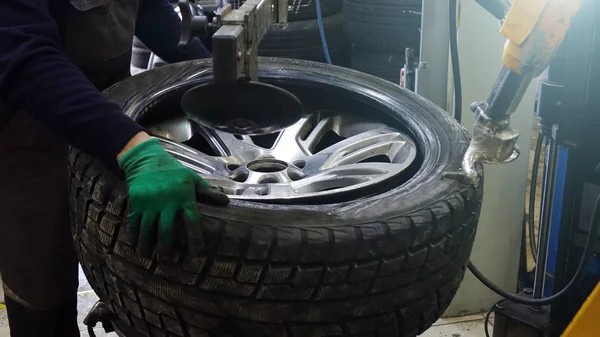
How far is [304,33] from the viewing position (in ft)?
8.41

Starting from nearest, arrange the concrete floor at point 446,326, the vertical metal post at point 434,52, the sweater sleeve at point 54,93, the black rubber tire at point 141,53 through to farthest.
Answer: the sweater sleeve at point 54,93 < the vertical metal post at point 434,52 < the concrete floor at point 446,326 < the black rubber tire at point 141,53

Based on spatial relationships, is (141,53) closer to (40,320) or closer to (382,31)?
(382,31)

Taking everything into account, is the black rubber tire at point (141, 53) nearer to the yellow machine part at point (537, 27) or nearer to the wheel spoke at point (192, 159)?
the wheel spoke at point (192, 159)

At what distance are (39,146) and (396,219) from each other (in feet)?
2.57

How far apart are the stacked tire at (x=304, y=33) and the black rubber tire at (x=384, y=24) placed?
0.47ft

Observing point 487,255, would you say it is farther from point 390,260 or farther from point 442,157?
point 390,260

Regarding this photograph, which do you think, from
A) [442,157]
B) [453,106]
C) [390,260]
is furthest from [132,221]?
[453,106]

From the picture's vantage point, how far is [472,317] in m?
1.83

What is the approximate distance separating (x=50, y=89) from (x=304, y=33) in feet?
5.67

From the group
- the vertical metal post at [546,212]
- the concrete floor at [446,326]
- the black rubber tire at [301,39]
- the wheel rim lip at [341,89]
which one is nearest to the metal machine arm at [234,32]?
the wheel rim lip at [341,89]

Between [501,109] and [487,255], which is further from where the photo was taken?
[487,255]

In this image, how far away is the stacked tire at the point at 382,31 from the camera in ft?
7.70

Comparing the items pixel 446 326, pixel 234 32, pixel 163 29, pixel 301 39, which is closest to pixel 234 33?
pixel 234 32

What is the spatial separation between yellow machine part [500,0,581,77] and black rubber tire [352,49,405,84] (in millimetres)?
1624
